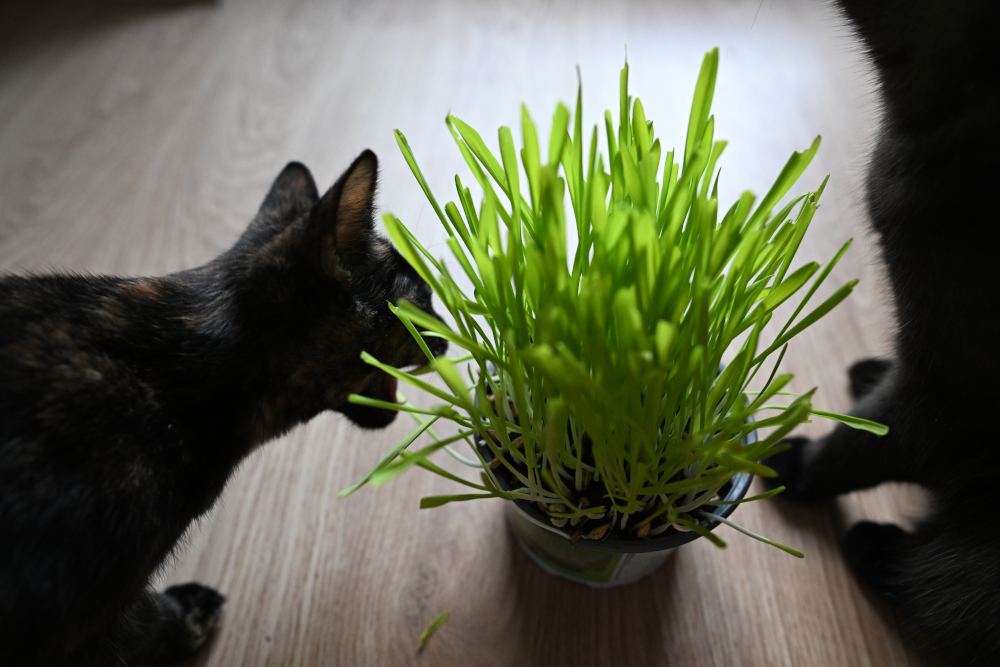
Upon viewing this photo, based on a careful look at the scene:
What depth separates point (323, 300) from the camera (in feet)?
1.90

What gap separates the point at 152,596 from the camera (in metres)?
0.59

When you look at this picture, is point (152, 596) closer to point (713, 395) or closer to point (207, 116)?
point (713, 395)

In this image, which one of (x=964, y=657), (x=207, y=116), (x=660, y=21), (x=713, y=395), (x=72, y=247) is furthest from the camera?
(x=660, y=21)

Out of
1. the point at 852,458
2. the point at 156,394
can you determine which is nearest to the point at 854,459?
the point at 852,458

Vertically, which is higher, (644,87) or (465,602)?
(644,87)

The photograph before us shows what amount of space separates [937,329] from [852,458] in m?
0.17

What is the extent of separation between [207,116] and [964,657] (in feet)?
3.83

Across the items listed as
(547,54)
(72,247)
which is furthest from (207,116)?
(547,54)

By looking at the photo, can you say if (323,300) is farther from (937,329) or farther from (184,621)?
(937,329)

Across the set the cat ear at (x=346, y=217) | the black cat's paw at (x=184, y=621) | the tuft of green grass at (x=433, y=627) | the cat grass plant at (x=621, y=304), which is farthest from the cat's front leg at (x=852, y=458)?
the black cat's paw at (x=184, y=621)

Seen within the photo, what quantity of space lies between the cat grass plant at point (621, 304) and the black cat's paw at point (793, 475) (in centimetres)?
25

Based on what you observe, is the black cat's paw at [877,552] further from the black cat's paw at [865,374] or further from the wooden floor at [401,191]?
the black cat's paw at [865,374]

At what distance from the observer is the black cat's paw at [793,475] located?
688 mm

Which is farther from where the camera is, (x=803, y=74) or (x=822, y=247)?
(x=803, y=74)
